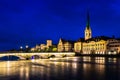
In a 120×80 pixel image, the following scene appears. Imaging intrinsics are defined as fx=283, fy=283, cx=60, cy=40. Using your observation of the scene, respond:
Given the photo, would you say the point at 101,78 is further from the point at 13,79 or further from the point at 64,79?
the point at 13,79

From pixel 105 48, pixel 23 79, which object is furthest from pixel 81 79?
pixel 105 48

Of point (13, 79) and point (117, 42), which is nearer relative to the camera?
point (13, 79)

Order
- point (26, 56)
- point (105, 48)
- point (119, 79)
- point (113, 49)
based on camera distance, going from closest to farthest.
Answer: point (119, 79) → point (26, 56) → point (113, 49) → point (105, 48)

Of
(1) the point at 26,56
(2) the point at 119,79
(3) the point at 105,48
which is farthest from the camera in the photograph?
(3) the point at 105,48

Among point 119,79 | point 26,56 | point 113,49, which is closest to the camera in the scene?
point 119,79

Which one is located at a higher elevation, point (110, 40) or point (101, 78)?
point (110, 40)

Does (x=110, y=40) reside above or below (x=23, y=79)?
above

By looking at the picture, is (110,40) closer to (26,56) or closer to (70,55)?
(70,55)

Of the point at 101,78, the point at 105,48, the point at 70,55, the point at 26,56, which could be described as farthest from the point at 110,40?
the point at 101,78

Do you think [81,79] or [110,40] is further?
[110,40]

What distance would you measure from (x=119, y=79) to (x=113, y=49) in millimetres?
147727

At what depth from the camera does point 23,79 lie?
134 feet

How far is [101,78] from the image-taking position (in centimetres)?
4184

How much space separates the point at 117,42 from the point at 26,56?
7538 cm
